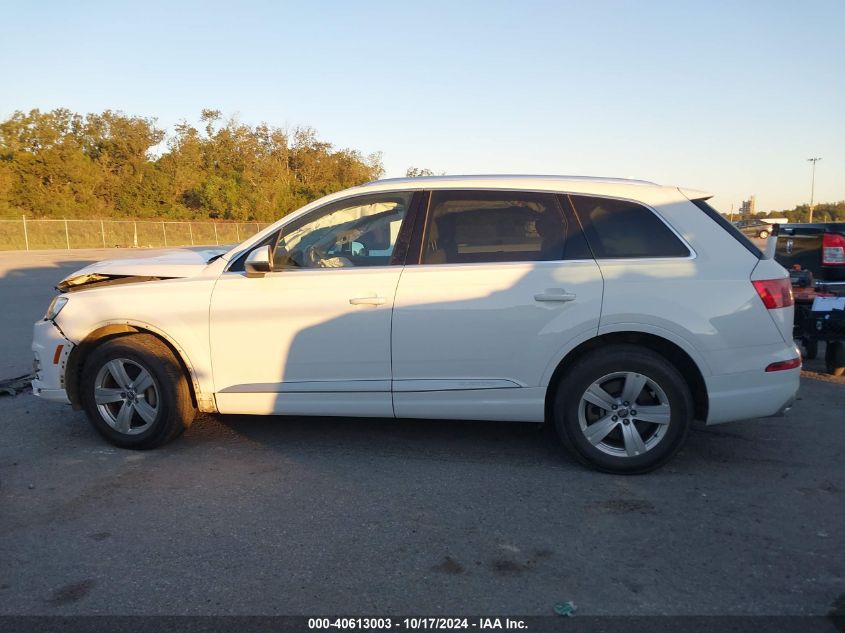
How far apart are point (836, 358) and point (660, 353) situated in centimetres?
377

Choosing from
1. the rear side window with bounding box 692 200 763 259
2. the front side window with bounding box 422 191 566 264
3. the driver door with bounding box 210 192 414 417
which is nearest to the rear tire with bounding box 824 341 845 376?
the rear side window with bounding box 692 200 763 259

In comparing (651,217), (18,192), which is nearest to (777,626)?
(651,217)

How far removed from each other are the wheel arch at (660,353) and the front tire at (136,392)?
261cm

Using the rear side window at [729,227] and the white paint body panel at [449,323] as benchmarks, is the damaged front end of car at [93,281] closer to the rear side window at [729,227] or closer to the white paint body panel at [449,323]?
the white paint body panel at [449,323]

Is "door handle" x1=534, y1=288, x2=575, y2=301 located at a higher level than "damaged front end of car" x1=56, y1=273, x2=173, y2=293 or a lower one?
lower

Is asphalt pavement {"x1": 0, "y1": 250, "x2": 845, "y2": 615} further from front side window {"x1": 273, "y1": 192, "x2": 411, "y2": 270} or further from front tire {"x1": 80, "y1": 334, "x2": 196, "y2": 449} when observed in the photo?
front side window {"x1": 273, "y1": 192, "x2": 411, "y2": 270}

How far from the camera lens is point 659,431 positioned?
407 cm

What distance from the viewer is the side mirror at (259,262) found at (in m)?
4.28

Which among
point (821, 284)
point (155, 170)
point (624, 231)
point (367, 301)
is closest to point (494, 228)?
point (624, 231)

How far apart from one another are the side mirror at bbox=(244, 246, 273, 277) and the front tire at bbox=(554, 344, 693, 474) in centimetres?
213

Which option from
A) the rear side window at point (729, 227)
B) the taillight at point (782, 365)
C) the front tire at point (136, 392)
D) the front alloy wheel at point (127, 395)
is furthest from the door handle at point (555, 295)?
the front alloy wheel at point (127, 395)

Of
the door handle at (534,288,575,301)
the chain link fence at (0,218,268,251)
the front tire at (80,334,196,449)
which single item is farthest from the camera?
the chain link fence at (0,218,268,251)

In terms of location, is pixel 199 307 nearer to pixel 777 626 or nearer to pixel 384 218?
pixel 384 218

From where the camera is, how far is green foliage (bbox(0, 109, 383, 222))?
1902 inches
